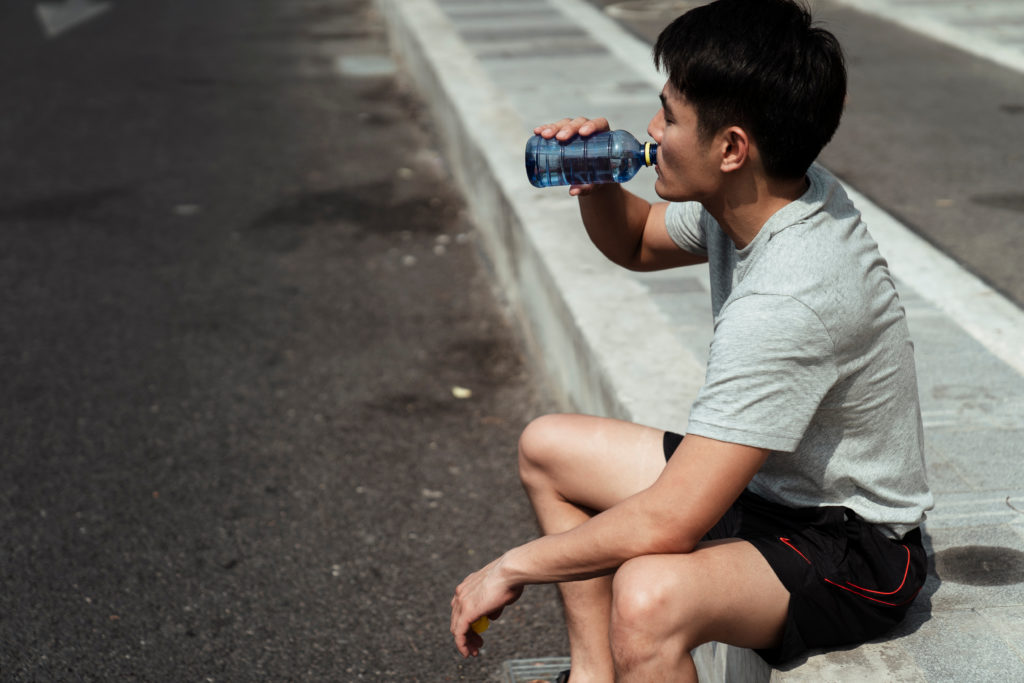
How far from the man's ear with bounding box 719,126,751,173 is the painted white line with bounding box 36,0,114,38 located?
439 inches

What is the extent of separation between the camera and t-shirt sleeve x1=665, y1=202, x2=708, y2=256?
8.16 ft

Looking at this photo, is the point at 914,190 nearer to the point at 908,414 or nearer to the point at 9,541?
the point at 908,414

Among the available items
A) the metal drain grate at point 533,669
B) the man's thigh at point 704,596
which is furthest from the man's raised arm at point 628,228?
the metal drain grate at point 533,669

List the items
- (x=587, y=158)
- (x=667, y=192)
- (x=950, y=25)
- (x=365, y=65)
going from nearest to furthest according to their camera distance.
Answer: (x=667, y=192) → (x=587, y=158) → (x=950, y=25) → (x=365, y=65)

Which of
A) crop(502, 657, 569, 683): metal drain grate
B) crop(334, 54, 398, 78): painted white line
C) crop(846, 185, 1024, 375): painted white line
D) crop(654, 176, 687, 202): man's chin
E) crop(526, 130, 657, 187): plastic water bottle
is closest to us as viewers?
crop(654, 176, 687, 202): man's chin

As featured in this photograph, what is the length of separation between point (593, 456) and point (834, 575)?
0.59 metres

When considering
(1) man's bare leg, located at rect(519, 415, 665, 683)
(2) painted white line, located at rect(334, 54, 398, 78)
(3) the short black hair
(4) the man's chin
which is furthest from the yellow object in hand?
(2) painted white line, located at rect(334, 54, 398, 78)

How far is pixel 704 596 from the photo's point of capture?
1960mm

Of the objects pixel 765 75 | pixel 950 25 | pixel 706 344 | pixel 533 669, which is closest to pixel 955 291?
pixel 706 344

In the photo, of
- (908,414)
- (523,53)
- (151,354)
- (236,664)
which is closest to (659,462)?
(908,414)

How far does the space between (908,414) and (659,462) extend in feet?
1.72

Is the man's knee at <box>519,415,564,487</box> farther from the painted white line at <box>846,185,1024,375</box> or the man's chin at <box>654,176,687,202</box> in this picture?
the painted white line at <box>846,185,1024,375</box>

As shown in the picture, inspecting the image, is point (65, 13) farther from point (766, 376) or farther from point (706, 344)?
point (766, 376)

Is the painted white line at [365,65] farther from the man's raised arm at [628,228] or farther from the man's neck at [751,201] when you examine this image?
the man's neck at [751,201]
